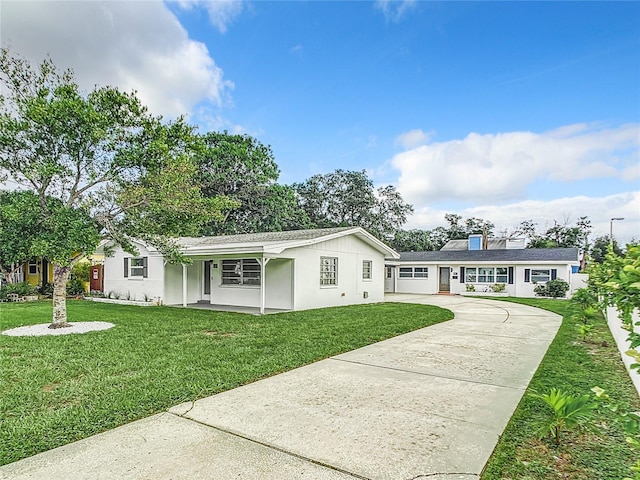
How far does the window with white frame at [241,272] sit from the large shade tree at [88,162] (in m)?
4.42

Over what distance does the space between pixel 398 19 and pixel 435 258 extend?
17.5 metres

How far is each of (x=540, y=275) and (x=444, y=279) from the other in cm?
561

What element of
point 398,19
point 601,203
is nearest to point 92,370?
point 398,19

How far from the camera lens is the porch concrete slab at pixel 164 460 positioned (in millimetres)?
2936

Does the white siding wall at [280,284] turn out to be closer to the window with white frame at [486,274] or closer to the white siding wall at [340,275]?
the white siding wall at [340,275]

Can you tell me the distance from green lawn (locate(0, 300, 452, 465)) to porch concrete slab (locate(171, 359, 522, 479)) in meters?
0.65

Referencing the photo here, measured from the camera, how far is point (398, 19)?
11758 millimetres

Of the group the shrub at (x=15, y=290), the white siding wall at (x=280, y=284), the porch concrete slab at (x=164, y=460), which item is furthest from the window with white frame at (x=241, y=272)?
the porch concrete slab at (x=164, y=460)

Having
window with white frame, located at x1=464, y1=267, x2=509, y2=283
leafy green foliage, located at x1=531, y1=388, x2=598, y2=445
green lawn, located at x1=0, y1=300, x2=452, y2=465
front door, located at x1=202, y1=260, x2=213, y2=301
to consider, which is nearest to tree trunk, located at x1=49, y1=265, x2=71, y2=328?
green lawn, located at x1=0, y1=300, x2=452, y2=465

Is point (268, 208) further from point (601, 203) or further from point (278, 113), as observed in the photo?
point (601, 203)

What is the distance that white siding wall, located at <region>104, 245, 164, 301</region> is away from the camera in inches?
634

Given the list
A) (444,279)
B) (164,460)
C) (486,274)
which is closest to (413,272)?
(444,279)

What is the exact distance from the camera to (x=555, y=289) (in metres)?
21.5

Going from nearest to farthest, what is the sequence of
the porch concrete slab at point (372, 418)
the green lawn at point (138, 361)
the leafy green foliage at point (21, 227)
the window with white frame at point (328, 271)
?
the porch concrete slab at point (372, 418)
the green lawn at point (138, 361)
the leafy green foliage at point (21, 227)
the window with white frame at point (328, 271)
